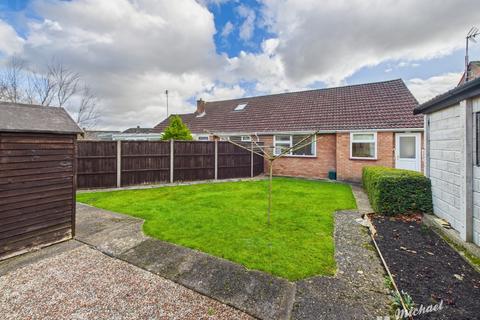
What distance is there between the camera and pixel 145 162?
34.9 feet

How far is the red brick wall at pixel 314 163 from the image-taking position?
12367 millimetres

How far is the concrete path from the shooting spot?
249 cm

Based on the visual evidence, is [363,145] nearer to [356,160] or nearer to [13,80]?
[356,160]

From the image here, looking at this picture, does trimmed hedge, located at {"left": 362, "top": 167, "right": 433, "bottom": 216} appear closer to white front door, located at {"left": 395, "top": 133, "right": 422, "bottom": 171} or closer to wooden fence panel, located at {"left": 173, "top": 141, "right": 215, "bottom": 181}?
white front door, located at {"left": 395, "top": 133, "right": 422, "bottom": 171}

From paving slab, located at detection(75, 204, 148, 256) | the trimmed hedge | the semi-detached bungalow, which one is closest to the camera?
paving slab, located at detection(75, 204, 148, 256)

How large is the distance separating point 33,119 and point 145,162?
6.67 meters

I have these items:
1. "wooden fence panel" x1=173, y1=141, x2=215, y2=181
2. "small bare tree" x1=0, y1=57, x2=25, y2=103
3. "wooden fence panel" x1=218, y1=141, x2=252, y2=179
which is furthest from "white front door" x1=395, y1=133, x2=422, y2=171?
"small bare tree" x1=0, y1=57, x2=25, y2=103

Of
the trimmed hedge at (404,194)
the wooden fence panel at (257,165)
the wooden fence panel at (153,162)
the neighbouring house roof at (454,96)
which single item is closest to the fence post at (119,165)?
the wooden fence panel at (153,162)

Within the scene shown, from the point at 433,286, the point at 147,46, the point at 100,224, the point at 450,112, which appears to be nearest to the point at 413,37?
the point at 450,112

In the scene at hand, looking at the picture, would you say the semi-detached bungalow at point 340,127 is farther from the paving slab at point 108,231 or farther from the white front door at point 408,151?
the paving slab at point 108,231

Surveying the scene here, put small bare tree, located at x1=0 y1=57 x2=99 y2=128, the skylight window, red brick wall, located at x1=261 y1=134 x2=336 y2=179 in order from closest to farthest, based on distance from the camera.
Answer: red brick wall, located at x1=261 y1=134 x2=336 y2=179
small bare tree, located at x1=0 y1=57 x2=99 y2=128
the skylight window

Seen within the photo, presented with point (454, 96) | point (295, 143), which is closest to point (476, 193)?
point (454, 96)

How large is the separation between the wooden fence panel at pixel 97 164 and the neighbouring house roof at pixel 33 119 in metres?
5.41

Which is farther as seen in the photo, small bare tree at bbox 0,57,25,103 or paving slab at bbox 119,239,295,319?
small bare tree at bbox 0,57,25,103
